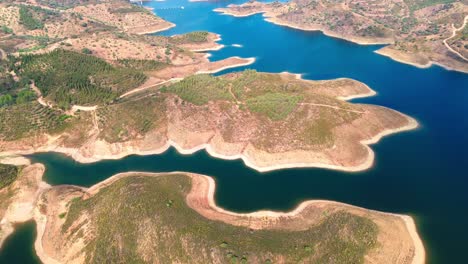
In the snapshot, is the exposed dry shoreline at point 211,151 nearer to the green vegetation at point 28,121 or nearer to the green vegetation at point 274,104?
the green vegetation at point 28,121

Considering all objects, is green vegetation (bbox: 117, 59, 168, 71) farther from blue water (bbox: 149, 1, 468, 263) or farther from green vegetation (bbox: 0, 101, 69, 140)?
blue water (bbox: 149, 1, 468, 263)

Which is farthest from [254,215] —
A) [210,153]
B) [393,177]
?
[393,177]

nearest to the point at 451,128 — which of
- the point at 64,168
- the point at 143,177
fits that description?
the point at 143,177

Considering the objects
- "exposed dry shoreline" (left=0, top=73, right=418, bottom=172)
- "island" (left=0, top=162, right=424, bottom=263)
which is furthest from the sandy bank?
"island" (left=0, top=162, right=424, bottom=263)

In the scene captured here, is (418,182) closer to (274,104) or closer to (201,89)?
(274,104)

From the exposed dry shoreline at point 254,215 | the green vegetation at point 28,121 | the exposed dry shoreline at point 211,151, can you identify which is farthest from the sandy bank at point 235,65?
the exposed dry shoreline at point 254,215

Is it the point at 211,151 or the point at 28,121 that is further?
the point at 28,121
